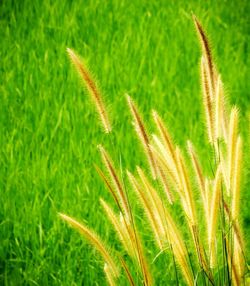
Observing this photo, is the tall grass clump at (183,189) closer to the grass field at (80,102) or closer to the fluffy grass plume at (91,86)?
the fluffy grass plume at (91,86)

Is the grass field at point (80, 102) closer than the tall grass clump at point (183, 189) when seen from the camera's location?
No

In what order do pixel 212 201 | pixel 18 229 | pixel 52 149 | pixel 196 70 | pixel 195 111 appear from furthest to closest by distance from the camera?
pixel 196 70, pixel 195 111, pixel 52 149, pixel 18 229, pixel 212 201

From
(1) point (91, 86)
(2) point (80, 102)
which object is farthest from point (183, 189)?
(2) point (80, 102)

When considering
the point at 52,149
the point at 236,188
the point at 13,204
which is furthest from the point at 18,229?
the point at 236,188

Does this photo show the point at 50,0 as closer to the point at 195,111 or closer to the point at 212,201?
the point at 195,111

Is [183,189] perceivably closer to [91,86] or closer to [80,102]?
[91,86]

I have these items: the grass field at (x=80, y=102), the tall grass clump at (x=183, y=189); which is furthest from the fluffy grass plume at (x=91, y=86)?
the grass field at (x=80, y=102)

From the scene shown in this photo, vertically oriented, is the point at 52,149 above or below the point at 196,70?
below

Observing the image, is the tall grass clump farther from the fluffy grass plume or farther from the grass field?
the grass field
